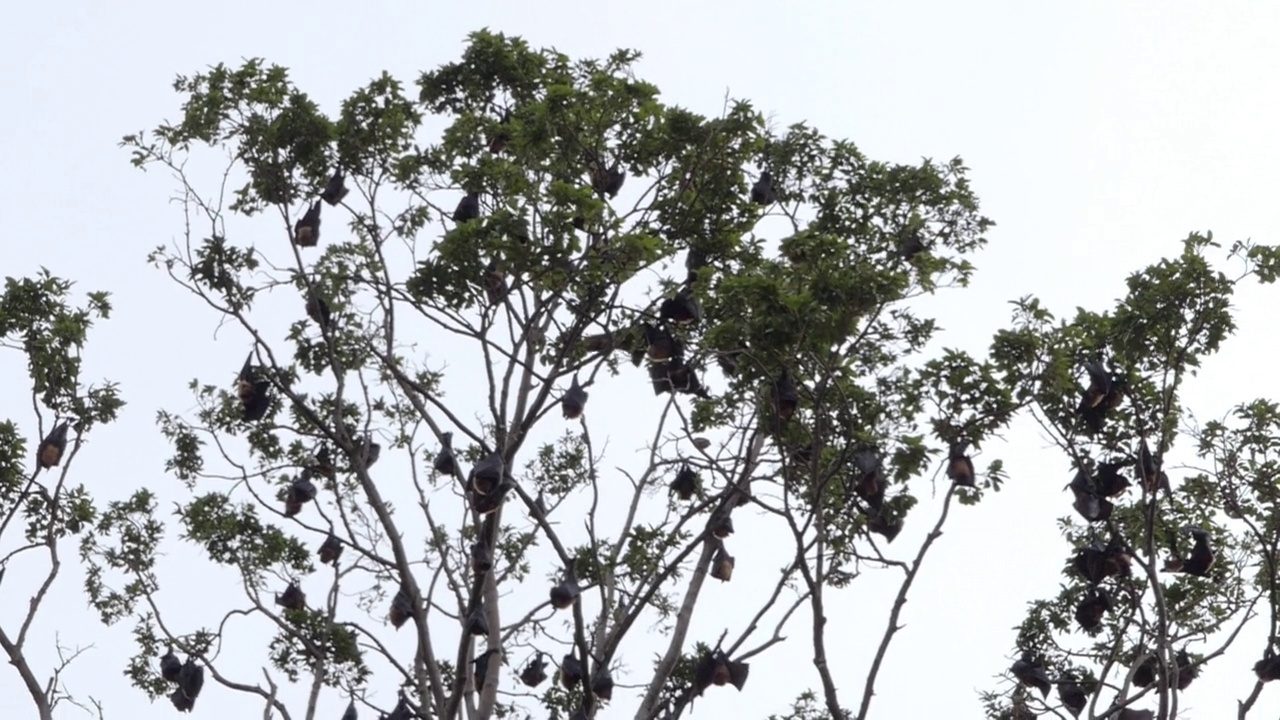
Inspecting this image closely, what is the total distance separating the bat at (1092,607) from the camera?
12367mm

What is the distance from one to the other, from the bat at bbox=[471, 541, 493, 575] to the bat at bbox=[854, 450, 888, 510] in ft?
9.59

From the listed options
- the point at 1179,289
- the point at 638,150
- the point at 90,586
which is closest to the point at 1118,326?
the point at 1179,289

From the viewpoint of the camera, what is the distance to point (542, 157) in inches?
488

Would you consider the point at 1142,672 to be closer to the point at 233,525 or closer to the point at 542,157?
the point at 542,157

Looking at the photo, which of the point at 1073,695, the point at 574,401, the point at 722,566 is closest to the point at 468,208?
the point at 574,401

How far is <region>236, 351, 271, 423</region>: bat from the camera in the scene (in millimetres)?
14469

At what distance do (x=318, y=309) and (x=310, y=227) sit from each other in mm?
944

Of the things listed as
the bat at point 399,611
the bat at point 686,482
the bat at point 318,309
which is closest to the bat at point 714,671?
the bat at point 686,482

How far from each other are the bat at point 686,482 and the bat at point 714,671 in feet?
6.15

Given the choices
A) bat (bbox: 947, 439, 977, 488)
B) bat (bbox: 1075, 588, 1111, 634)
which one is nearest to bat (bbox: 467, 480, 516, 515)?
bat (bbox: 947, 439, 977, 488)

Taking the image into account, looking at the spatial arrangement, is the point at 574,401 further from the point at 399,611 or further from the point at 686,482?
the point at 399,611

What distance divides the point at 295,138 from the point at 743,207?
13.5ft

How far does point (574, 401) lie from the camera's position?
13.4 m

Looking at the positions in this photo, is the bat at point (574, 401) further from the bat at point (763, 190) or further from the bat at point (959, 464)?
the bat at point (959, 464)
